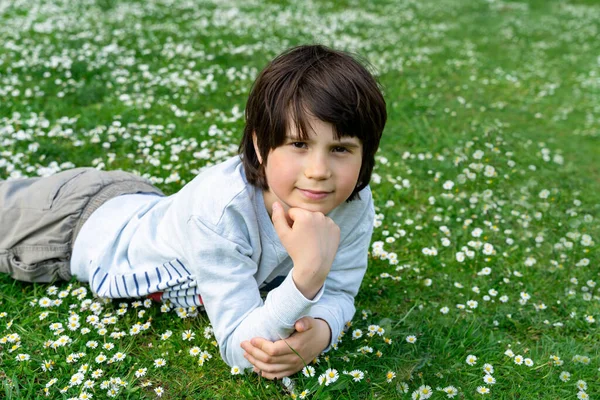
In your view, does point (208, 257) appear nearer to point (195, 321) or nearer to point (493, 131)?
point (195, 321)

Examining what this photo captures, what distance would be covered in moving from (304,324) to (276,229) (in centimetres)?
45

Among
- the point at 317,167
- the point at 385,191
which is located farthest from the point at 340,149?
the point at 385,191

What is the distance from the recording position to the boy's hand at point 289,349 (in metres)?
2.49

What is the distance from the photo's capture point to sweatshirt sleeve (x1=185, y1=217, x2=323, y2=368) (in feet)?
8.36

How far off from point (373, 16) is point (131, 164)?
9796 mm

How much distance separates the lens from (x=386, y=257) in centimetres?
404

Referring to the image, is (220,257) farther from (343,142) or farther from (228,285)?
(343,142)

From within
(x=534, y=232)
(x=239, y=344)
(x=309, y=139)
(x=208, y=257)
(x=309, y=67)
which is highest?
(x=309, y=67)

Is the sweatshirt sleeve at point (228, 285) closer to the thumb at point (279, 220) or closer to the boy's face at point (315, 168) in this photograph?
the thumb at point (279, 220)

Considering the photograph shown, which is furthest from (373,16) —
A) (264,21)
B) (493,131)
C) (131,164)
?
(131,164)

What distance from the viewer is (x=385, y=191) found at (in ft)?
16.3

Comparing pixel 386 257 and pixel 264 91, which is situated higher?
pixel 264 91

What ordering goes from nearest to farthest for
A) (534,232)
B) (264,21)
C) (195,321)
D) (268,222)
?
1. (268,222)
2. (195,321)
3. (534,232)
4. (264,21)

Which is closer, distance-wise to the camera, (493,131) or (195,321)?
(195,321)
